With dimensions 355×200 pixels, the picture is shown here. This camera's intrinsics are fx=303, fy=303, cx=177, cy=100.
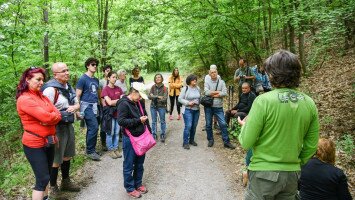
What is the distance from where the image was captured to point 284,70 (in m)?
2.44

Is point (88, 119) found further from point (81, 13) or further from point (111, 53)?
point (81, 13)

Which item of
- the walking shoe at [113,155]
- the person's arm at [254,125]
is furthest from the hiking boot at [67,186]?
the person's arm at [254,125]

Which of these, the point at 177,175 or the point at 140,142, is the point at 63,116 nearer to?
the point at 140,142

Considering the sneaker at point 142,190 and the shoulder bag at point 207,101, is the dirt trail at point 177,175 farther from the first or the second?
the shoulder bag at point 207,101

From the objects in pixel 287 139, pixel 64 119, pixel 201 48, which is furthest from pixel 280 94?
pixel 201 48

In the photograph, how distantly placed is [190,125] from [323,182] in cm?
496

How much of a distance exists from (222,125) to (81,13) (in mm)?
7653

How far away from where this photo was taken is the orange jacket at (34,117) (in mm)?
4035

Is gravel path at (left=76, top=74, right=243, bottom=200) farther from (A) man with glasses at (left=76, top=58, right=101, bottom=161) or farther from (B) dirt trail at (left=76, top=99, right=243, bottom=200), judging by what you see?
(A) man with glasses at (left=76, top=58, right=101, bottom=161)

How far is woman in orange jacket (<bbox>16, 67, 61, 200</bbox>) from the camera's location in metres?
4.06

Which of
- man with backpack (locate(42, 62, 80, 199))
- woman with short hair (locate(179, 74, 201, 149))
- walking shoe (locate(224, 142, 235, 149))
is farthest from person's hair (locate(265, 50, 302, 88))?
walking shoe (locate(224, 142, 235, 149))

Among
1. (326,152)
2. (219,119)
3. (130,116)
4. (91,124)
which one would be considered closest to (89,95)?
(91,124)

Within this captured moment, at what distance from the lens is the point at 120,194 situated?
18.2ft

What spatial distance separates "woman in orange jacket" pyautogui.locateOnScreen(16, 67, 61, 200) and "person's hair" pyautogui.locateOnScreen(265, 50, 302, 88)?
3.07 meters
